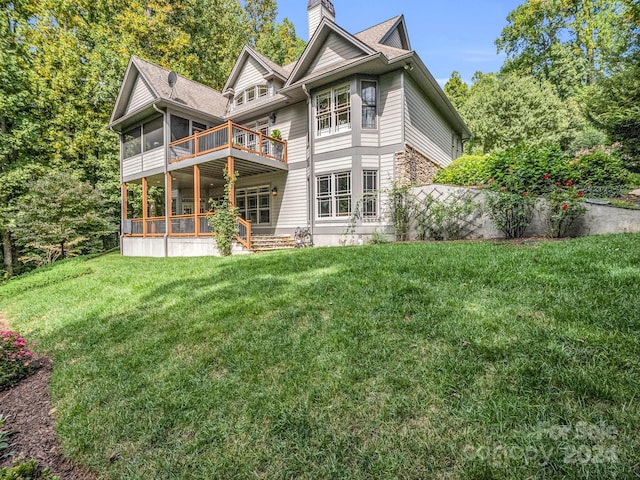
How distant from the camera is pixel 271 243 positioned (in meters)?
11.8

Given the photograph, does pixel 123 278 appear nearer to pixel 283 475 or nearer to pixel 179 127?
pixel 283 475

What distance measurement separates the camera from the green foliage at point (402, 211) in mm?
10203

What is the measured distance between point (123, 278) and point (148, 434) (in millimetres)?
6237

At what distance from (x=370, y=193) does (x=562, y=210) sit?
5485mm

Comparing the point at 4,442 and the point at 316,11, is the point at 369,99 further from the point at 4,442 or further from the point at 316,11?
the point at 4,442

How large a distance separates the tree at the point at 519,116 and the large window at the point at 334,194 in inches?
569

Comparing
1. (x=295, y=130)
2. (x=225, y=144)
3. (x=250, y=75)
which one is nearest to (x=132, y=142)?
(x=250, y=75)

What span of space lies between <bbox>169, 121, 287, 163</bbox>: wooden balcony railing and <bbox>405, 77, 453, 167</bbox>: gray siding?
536cm

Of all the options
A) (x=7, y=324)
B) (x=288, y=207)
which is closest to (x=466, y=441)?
(x=7, y=324)

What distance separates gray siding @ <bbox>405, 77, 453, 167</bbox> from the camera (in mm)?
11289

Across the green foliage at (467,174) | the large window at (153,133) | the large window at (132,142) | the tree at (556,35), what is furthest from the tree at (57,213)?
the tree at (556,35)

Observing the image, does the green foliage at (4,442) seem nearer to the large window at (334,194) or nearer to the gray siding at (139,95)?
the large window at (334,194)

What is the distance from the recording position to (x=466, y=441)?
1.75 m

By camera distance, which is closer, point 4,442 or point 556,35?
point 4,442
